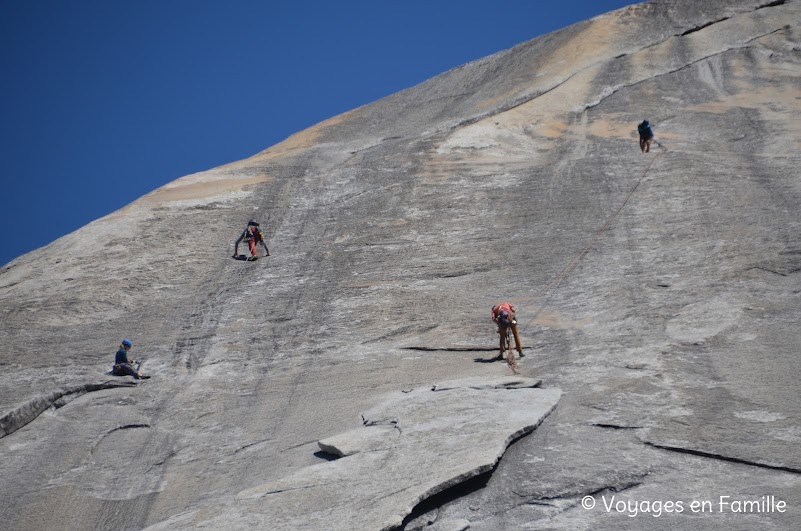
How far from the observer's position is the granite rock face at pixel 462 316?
11359mm

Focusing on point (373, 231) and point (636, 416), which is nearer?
point (636, 416)

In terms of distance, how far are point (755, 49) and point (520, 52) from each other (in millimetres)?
8389

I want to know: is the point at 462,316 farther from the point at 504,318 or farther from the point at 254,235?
the point at 254,235

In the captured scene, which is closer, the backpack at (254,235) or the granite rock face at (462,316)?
the granite rock face at (462,316)

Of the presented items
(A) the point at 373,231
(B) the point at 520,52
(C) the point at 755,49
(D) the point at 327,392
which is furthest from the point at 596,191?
(B) the point at 520,52

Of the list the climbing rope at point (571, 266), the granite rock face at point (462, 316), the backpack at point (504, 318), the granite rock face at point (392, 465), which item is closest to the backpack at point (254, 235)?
the granite rock face at point (462, 316)

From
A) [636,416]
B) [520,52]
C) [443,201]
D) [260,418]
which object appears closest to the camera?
[636,416]

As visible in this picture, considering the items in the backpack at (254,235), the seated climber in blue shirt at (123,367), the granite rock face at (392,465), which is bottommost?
the granite rock face at (392,465)

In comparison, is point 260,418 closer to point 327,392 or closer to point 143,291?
point 327,392

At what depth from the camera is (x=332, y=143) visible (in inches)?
1129

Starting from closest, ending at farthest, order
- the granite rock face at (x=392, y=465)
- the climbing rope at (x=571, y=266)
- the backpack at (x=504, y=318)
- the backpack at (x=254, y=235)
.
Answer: the granite rock face at (x=392, y=465)
the backpack at (x=504, y=318)
the climbing rope at (x=571, y=266)
the backpack at (x=254, y=235)

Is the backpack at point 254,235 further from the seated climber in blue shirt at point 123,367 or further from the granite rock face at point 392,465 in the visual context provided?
the granite rock face at point 392,465

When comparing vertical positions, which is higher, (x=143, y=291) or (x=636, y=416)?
(x=143, y=291)

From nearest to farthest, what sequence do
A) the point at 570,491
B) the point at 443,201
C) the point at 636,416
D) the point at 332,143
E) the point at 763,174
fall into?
the point at 570,491 → the point at 636,416 → the point at 763,174 → the point at 443,201 → the point at 332,143
